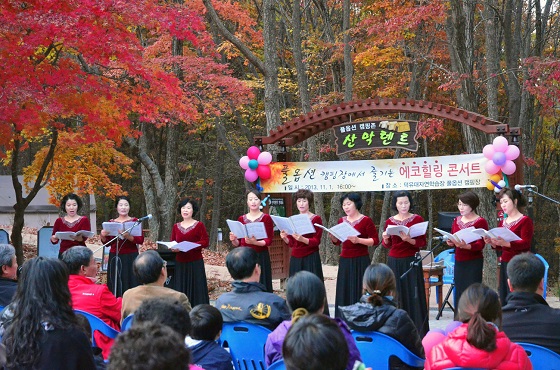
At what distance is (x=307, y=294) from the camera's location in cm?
353

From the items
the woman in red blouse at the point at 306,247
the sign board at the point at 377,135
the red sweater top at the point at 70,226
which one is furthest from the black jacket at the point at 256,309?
the sign board at the point at 377,135

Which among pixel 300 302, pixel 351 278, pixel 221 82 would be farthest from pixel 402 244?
pixel 221 82

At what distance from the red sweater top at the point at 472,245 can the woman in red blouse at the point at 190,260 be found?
8.99 feet

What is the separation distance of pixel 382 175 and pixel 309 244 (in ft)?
5.60

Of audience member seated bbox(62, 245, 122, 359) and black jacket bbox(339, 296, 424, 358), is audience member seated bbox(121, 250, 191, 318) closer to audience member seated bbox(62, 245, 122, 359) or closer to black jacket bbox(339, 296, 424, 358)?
audience member seated bbox(62, 245, 122, 359)

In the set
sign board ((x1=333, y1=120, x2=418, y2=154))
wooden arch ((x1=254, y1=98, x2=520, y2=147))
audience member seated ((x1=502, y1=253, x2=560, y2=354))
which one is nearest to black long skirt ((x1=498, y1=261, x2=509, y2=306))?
wooden arch ((x1=254, y1=98, x2=520, y2=147))

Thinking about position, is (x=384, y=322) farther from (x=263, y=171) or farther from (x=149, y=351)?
(x=263, y=171)

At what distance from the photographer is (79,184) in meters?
13.4

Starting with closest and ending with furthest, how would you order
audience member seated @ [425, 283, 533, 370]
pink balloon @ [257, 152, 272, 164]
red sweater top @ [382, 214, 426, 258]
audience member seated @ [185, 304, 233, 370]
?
audience member seated @ [425, 283, 533, 370], audience member seated @ [185, 304, 233, 370], red sweater top @ [382, 214, 426, 258], pink balloon @ [257, 152, 272, 164]

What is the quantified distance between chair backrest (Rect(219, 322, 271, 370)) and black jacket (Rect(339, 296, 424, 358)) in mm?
530

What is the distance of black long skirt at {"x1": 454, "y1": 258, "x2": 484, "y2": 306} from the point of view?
716cm

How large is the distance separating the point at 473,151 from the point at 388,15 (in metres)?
4.78

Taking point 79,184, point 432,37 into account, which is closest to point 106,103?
point 79,184

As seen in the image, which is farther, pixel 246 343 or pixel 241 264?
pixel 241 264
